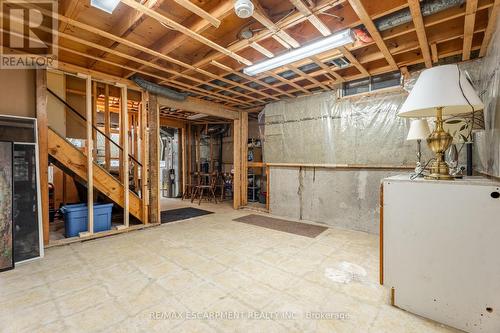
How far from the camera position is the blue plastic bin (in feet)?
11.5

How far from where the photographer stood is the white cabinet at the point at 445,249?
1.54 meters

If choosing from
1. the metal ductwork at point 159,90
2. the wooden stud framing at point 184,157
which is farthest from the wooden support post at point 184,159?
the metal ductwork at point 159,90

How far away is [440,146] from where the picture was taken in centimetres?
186

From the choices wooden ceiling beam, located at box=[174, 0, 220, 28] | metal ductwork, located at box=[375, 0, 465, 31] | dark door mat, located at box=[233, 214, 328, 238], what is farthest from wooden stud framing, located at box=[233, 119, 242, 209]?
metal ductwork, located at box=[375, 0, 465, 31]

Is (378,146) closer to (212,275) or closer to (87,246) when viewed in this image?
Result: (212,275)

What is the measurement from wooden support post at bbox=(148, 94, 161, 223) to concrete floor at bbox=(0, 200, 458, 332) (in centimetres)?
99

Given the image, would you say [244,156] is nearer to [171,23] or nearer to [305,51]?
[305,51]

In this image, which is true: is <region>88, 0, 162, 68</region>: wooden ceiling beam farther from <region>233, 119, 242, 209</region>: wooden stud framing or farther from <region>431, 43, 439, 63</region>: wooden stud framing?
<region>233, 119, 242, 209</region>: wooden stud framing

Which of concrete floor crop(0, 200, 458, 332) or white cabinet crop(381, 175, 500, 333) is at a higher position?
white cabinet crop(381, 175, 500, 333)

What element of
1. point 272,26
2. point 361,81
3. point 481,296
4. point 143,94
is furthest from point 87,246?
point 361,81

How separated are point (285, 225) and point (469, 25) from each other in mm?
3695

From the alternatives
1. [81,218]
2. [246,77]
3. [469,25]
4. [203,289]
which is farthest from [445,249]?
[81,218]

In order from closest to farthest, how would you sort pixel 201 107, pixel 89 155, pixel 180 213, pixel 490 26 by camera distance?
pixel 490 26, pixel 89 155, pixel 201 107, pixel 180 213

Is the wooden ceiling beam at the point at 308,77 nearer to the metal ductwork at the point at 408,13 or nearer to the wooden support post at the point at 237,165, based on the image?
the metal ductwork at the point at 408,13
